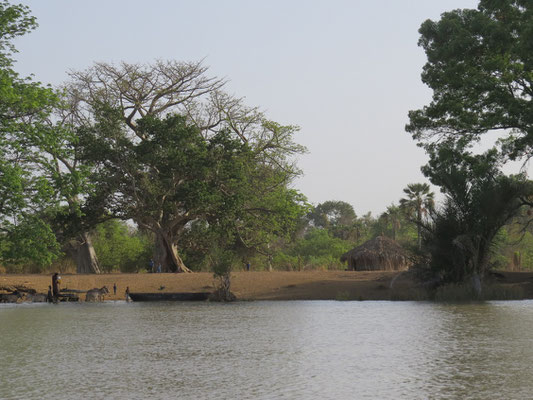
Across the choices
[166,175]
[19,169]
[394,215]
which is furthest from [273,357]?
[394,215]

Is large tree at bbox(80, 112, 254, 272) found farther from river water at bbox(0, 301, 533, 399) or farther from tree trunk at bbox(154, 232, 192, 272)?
river water at bbox(0, 301, 533, 399)

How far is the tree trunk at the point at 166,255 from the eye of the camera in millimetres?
44031

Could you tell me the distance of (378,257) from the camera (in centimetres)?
4428

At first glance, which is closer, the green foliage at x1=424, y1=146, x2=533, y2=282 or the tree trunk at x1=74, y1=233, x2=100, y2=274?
the green foliage at x1=424, y1=146, x2=533, y2=282

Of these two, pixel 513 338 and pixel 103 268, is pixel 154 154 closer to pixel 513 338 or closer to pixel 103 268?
pixel 103 268

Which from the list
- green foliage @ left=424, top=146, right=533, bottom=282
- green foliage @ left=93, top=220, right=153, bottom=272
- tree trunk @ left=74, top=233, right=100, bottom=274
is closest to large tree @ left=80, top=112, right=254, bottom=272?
tree trunk @ left=74, top=233, right=100, bottom=274

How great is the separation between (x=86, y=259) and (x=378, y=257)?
18.4m

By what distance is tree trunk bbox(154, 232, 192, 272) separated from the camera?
1734 inches

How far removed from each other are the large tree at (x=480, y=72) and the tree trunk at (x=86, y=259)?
74.5 ft

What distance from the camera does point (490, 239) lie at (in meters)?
30.3

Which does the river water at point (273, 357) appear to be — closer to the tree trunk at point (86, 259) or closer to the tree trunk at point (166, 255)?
the tree trunk at point (166, 255)

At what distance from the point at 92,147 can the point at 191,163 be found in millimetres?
5687

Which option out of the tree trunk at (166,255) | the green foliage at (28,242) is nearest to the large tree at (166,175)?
the tree trunk at (166,255)

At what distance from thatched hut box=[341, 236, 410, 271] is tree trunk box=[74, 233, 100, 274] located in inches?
632
